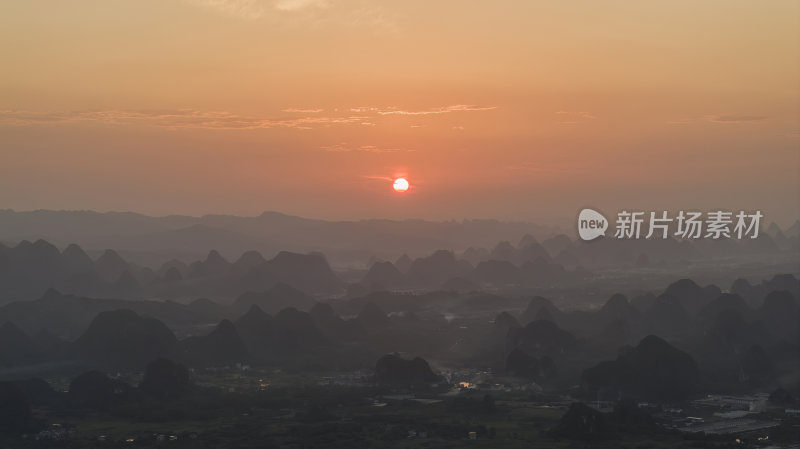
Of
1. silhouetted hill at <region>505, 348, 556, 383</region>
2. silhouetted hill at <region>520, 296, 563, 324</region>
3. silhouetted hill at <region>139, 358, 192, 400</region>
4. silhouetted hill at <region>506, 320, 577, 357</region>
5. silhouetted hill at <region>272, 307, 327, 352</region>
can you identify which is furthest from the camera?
silhouetted hill at <region>520, 296, 563, 324</region>

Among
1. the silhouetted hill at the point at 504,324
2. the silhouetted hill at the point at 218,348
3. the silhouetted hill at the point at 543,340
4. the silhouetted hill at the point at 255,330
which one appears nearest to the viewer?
the silhouetted hill at the point at 543,340

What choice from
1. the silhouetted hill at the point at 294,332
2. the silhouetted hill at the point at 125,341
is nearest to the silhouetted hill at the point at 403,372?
the silhouetted hill at the point at 294,332

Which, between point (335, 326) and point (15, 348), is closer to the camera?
point (15, 348)

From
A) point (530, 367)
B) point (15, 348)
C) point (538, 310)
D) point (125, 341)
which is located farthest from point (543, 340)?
point (15, 348)

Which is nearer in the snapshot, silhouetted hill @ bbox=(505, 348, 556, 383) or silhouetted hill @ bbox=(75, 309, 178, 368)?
silhouetted hill @ bbox=(505, 348, 556, 383)

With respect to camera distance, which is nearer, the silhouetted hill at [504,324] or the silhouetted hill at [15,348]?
the silhouetted hill at [15,348]

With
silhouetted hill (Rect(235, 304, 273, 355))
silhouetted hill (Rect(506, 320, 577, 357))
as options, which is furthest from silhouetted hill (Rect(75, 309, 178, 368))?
silhouetted hill (Rect(506, 320, 577, 357))

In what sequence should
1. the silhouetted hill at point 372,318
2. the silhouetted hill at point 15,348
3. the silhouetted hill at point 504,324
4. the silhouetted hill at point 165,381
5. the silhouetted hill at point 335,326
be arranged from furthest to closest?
the silhouetted hill at point 372,318 → the silhouetted hill at point 335,326 → the silhouetted hill at point 504,324 → the silhouetted hill at point 15,348 → the silhouetted hill at point 165,381

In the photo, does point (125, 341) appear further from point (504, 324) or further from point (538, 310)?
point (538, 310)

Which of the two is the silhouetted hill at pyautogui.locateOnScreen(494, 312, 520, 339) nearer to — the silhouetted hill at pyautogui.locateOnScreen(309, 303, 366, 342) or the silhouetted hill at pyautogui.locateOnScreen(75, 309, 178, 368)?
the silhouetted hill at pyautogui.locateOnScreen(309, 303, 366, 342)

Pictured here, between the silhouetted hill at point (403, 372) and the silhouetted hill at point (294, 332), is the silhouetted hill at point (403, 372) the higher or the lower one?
the lower one

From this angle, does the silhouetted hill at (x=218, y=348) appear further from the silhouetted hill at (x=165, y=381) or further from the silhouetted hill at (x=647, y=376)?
the silhouetted hill at (x=647, y=376)
